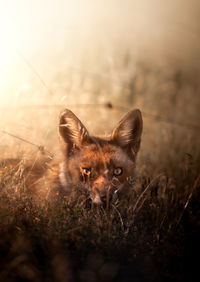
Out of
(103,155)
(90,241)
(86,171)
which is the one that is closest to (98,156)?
(103,155)

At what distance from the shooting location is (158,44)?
11.6m

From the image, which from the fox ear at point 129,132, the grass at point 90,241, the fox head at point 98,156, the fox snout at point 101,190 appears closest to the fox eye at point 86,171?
the fox head at point 98,156

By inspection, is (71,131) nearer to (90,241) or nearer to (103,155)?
(103,155)

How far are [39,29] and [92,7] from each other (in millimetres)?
1968

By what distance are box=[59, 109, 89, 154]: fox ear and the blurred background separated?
1.01 metres

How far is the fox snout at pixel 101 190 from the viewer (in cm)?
332

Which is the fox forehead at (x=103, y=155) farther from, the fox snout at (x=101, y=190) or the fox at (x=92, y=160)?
the fox snout at (x=101, y=190)

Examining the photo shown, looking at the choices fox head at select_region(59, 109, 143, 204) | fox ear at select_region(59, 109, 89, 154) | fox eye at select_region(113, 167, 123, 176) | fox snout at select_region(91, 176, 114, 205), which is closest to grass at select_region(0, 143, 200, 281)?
fox snout at select_region(91, 176, 114, 205)

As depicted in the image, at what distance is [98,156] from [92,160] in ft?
0.29

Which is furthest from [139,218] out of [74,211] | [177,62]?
[177,62]

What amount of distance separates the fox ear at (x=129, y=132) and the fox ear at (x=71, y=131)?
15.0 inches

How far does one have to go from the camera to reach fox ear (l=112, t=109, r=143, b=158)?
152 inches

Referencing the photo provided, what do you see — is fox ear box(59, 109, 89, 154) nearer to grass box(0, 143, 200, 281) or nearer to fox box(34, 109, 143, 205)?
fox box(34, 109, 143, 205)

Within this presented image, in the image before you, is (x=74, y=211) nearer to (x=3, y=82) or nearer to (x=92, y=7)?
(x=3, y=82)
